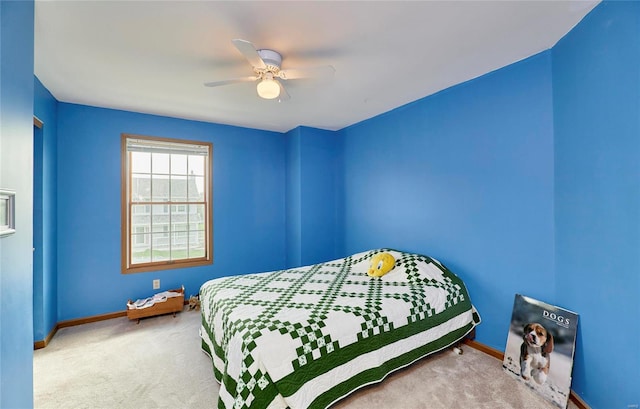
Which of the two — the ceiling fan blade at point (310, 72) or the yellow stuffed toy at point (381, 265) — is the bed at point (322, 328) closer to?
the yellow stuffed toy at point (381, 265)

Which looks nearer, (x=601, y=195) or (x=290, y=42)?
(x=601, y=195)

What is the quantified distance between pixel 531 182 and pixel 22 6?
3349 millimetres

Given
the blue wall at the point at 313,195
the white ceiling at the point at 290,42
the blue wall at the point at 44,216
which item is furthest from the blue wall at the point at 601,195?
the blue wall at the point at 44,216

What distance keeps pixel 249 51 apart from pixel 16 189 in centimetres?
139

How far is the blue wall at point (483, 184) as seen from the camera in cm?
210

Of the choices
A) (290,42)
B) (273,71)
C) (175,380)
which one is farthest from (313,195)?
(175,380)

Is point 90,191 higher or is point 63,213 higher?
point 90,191

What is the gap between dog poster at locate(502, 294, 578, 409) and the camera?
1.78 meters

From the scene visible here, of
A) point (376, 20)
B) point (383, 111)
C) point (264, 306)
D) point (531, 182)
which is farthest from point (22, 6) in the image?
point (531, 182)

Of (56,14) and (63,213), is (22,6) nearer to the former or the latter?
(56,14)

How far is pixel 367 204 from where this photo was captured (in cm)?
373

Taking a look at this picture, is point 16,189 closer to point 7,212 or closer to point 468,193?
point 7,212

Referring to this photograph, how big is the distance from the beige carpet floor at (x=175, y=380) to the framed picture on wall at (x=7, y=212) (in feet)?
4.49

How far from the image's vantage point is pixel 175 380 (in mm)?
2061
